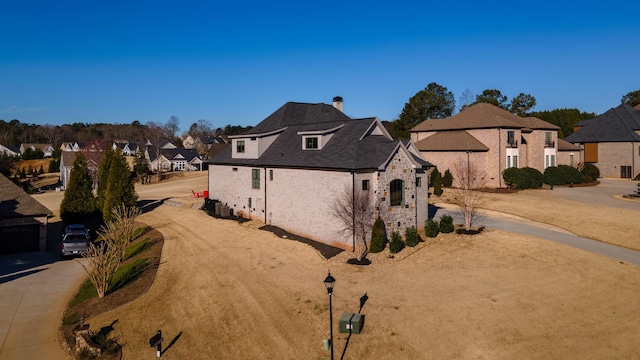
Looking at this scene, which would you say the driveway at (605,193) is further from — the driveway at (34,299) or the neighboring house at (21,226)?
the neighboring house at (21,226)

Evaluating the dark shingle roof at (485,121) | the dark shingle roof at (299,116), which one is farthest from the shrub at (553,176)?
the dark shingle roof at (299,116)

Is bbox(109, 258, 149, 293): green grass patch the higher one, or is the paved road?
the paved road

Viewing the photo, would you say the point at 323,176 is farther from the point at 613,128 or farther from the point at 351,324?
the point at 613,128

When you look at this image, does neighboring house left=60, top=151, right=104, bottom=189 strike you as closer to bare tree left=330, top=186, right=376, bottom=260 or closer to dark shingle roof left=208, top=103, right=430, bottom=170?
dark shingle roof left=208, top=103, right=430, bottom=170

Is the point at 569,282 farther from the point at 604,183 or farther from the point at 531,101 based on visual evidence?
the point at 531,101

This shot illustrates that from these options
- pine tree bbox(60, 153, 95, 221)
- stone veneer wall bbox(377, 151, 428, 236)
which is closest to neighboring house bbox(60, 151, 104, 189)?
pine tree bbox(60, 153, 95, 221)

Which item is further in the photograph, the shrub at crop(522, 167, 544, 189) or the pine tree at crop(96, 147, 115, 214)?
the shrub at crop(522, 167, 544, 189)

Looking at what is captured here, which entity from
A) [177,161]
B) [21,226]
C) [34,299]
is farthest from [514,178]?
[177,161]

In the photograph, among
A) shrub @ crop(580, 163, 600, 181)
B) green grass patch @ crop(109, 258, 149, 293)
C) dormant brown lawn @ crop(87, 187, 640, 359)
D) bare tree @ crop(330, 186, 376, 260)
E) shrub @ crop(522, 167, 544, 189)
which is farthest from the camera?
shrub @ crop(580, 163, 600, 181)
